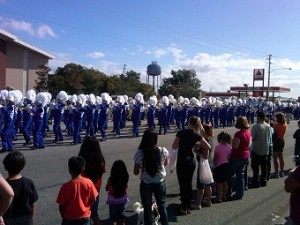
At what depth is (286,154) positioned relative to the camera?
15336 mm

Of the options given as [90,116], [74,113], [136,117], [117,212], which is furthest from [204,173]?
[136,117]

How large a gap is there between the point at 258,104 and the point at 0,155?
3112 centimetres

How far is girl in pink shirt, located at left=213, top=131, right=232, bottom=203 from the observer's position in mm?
8125

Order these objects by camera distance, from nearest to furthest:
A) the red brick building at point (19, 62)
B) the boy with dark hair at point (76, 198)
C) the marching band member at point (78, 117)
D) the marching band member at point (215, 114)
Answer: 1. the boy with dark hair at point (76, 198)
2. the marching band member at point (78, 117)
3. the marching band member at point (215, 114)
4. the red brick building at point (19, 62)

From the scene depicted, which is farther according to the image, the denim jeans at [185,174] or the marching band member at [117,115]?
the marching band member at [117,115]

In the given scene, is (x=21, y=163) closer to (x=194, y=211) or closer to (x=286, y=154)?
(x=194, y=211)

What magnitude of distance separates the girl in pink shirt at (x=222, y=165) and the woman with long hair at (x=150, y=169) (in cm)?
247

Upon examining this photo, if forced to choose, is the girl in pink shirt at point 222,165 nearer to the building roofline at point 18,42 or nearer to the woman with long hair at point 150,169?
the woman with long hair at point 150,169

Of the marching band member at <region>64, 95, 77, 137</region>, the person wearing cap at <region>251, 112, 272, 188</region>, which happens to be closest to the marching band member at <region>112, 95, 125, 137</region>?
the marching band member at <region>64, 95, 77, 137</region>

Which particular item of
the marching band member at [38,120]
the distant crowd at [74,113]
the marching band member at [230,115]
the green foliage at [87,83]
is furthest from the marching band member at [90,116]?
the green foliage at [87,83]

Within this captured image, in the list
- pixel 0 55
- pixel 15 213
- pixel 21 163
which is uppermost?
pixel 0 55

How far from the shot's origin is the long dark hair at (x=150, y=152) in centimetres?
574

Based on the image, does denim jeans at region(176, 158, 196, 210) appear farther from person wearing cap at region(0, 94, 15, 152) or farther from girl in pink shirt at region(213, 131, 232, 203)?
person wearing cap at region(0, 94, 15, 152)

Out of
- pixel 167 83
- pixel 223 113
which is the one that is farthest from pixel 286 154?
pixel 167 83
